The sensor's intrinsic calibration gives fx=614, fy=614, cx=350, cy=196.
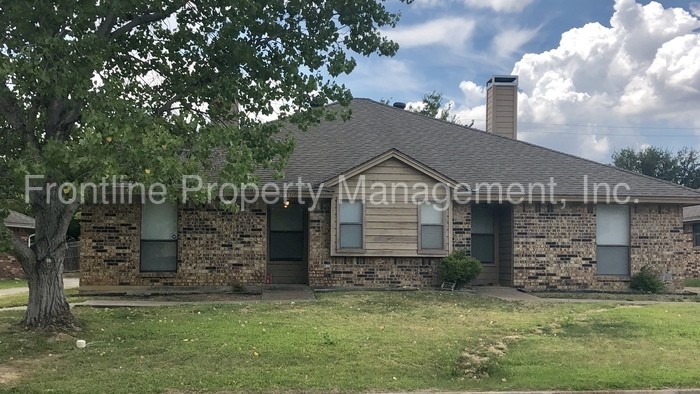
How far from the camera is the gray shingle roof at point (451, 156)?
15.8 metres

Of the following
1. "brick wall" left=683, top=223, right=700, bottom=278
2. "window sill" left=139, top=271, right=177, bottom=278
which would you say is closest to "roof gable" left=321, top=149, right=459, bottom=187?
"window sill" left=139, top=271, right=177, bottom=278

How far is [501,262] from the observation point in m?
16.3

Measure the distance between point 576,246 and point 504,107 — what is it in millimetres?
7386

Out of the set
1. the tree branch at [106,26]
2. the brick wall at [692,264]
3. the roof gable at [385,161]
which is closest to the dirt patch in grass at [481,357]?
the roof gable at [385,161]

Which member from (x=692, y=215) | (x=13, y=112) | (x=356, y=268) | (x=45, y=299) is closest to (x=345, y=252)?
(x=356, y=268)

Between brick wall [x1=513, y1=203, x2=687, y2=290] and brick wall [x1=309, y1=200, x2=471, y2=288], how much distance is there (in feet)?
7.88

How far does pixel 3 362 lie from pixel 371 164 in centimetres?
899

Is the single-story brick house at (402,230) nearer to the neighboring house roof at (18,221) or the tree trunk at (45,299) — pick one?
the tree trunk at (45,299)

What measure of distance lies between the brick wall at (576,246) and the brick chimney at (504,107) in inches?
252

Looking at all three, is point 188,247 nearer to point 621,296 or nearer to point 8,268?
point 621,296

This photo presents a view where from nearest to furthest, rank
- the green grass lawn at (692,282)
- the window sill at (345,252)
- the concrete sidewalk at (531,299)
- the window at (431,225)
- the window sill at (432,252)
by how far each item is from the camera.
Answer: the concrete sidewalk at (531,299) → the window sill at (345,252) → the window sill at (432,252) → the window at (431,225) → the green grass lawn at (692,282)

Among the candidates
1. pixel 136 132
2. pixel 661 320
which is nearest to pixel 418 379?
pixel 136 132

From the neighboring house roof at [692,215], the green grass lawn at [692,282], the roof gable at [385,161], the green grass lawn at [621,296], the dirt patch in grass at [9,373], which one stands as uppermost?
the roof gable at [385,161]

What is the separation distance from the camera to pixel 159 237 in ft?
48.5
